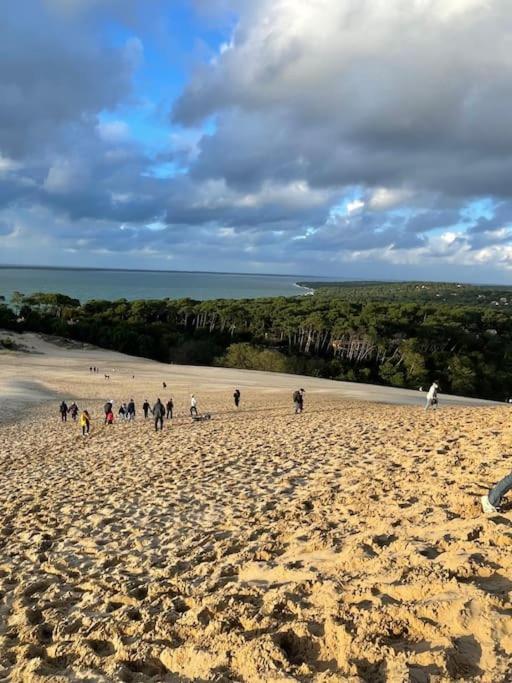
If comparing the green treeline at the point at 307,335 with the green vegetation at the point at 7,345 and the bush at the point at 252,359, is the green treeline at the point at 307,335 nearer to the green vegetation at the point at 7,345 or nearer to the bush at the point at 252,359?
the bush at the point at 252,359

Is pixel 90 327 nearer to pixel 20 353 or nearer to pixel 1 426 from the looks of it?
pixel 20 353

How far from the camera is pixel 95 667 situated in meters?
4.18

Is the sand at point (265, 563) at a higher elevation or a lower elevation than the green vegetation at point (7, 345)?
higher

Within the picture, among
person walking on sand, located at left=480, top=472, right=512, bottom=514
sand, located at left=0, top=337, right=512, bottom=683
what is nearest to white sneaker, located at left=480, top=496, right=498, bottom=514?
person walking on sand, located at left=480, top=472, right=512, bottom=514

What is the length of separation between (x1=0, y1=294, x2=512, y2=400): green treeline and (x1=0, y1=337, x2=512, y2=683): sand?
44.4 m

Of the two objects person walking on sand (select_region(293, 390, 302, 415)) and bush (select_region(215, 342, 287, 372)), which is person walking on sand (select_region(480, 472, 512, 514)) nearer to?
person walking on sand (select_region(293, 390, 302, 415))

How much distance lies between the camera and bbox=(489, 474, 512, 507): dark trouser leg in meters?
6.04

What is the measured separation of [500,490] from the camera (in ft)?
20.0

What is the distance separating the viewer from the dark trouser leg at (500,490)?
19.8ft

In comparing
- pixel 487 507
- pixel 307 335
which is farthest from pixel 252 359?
pixel 487 507

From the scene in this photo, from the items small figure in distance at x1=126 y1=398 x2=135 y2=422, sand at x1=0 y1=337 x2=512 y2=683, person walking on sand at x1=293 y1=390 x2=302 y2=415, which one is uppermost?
sand at x1=0 y1=337 x2=512 y2=683

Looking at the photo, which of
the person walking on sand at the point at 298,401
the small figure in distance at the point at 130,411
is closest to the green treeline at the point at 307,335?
the person walking on sand at the point at 298,401

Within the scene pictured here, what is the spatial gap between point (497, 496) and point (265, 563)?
121 inches

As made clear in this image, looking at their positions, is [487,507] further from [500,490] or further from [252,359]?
[252,359]
